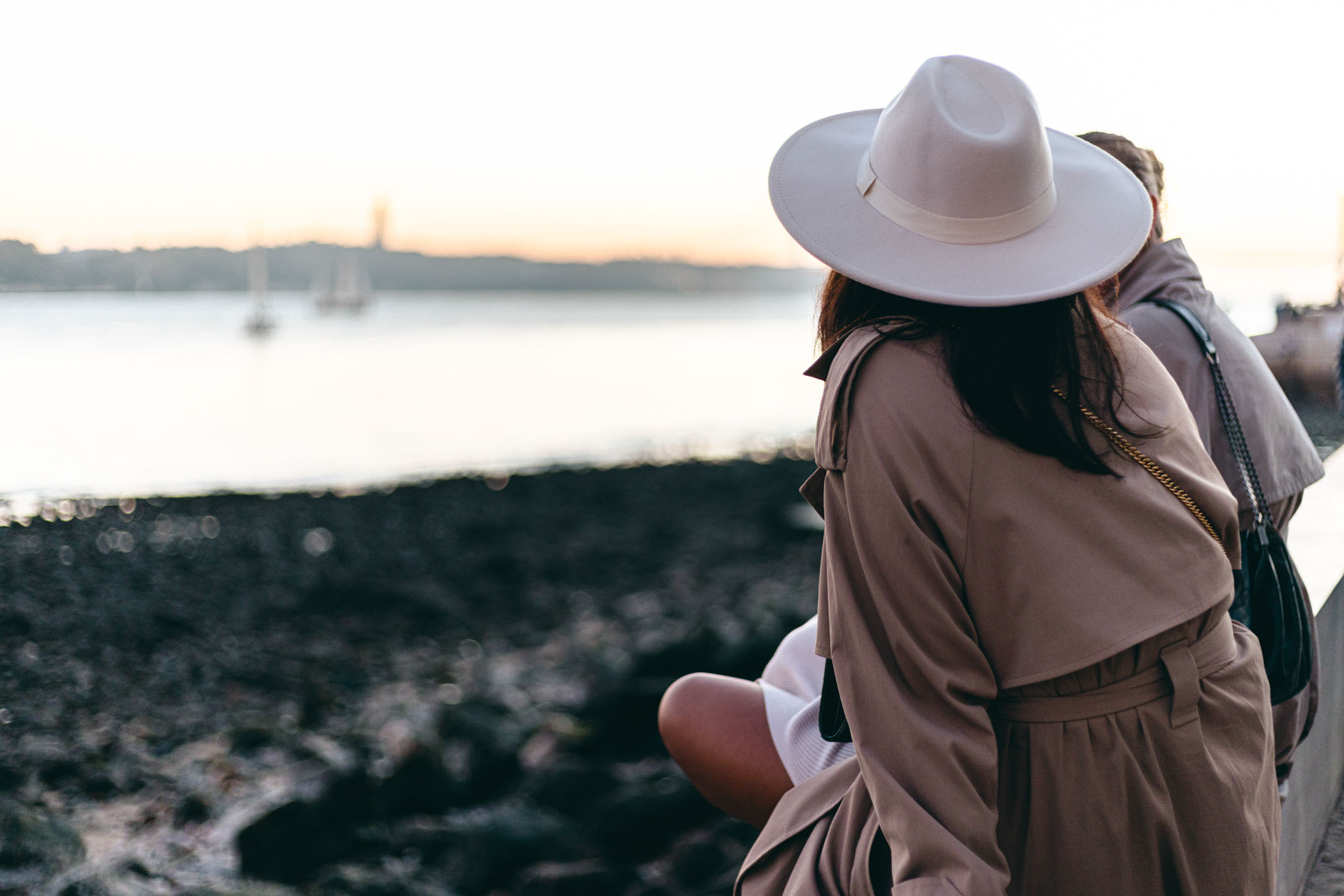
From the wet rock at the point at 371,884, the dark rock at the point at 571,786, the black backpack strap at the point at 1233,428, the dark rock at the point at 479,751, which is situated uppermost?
the black backpack strap at the point at 1233,428

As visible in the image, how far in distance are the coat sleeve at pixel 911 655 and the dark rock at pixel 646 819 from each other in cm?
224

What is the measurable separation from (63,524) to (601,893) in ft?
26.8

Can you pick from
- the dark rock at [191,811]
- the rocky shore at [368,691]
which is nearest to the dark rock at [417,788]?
the rocky shore at [368,691]

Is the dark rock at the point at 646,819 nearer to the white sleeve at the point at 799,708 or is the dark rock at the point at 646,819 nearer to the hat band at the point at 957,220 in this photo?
the white sleeve at the point at 799,708

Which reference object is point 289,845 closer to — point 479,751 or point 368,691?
point 479,751

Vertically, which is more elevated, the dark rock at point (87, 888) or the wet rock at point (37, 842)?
the dark rock at point (87, 888)

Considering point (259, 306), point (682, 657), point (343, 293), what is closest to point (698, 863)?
point (682, 657)

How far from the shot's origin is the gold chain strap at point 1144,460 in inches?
45.7

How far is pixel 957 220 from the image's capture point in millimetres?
1214

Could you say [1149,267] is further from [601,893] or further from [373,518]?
[373,518]

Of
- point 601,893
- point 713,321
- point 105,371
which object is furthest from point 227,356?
point 713,321

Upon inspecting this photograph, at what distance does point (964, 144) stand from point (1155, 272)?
857 millimetres

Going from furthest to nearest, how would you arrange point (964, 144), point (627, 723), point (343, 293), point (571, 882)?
point (343, 293), point (627, 723), point (571, 882), point (964, 144)

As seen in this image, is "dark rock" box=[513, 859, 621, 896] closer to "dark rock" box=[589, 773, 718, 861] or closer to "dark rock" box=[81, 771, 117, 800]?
"dark rock" box=[589, 773, 718, 861]
